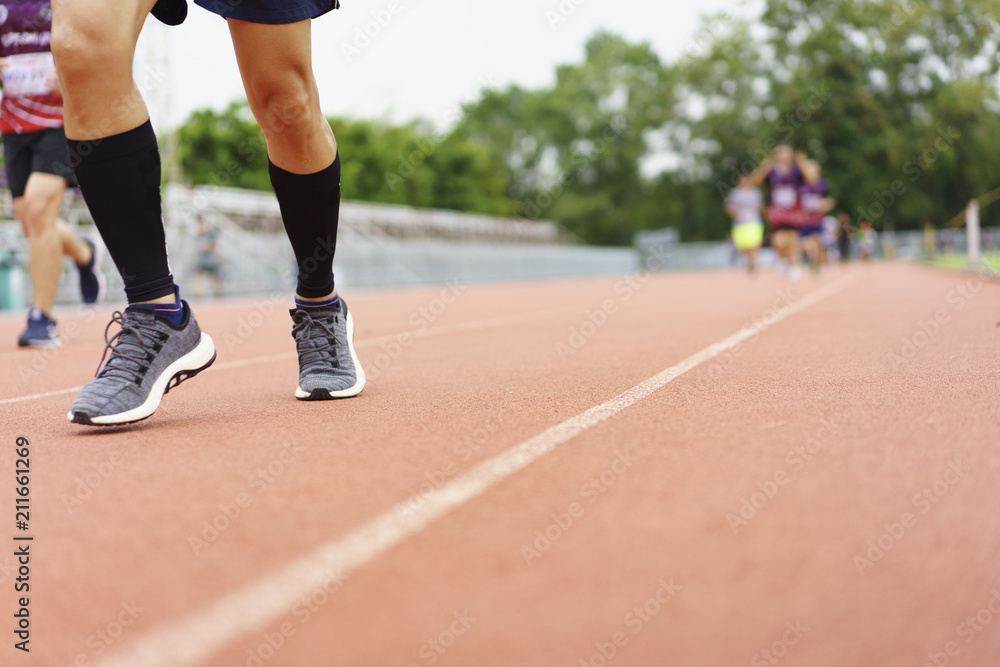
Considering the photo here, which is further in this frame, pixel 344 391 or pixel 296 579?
pixel 344 391

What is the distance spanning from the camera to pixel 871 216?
49344 millimetres

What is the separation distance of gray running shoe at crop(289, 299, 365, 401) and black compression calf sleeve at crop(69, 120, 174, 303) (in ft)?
1.66

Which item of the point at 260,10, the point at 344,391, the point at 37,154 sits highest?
the point at 260,10

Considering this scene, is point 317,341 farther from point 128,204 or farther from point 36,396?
point 36,396

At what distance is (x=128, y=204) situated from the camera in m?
2.81

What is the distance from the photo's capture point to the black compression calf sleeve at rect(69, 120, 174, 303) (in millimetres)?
2752

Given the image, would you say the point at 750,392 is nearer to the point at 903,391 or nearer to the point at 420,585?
the point at 903,391

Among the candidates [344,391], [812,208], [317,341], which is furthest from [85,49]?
[812,208]

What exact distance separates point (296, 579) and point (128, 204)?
175 centimetres

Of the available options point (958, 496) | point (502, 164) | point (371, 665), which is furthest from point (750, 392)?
point (502, 164)

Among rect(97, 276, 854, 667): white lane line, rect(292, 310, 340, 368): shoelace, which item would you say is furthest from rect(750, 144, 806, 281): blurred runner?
rect(97, 276, 854, 667): white lane line

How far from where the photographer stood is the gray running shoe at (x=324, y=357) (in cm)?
319

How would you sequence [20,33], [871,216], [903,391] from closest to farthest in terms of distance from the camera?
[903,391], [20,33], [871,216]

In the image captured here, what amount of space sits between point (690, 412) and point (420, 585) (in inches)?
56.6
